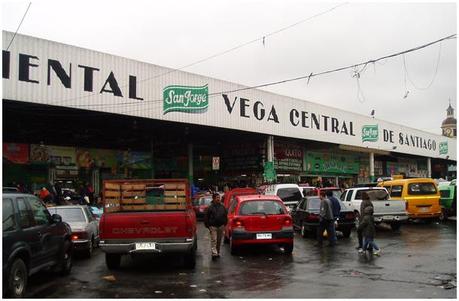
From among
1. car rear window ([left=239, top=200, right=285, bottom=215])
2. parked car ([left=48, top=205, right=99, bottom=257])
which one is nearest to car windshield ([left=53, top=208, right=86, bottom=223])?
parked car ([left=48, top=205, right=99, bottom=257])

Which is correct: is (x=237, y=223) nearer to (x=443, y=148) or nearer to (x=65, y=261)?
(x=65, y=261)

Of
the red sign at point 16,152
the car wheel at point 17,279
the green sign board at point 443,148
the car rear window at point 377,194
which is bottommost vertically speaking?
the car wheel at point 17,279

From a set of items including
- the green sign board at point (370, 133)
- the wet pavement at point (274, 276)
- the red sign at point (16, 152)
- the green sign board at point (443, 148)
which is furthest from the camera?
the green sign board at point (443, 148)

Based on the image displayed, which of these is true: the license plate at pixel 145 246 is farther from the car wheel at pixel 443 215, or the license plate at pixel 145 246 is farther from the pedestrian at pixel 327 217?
the car wheel at pixel 443 215

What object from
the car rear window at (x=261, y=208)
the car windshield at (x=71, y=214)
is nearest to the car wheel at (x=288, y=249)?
the car rear window at (x=261, y=208)

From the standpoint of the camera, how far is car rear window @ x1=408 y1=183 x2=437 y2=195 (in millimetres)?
22234

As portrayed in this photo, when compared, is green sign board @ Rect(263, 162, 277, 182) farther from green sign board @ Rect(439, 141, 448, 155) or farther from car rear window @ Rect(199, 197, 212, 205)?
green sign board @ Rect(439, 141, 448, 155)

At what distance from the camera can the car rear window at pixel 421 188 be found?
72.9 feet

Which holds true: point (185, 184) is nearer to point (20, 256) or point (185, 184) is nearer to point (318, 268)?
point (318, 268)

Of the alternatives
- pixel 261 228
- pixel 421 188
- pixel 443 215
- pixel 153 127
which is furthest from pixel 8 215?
pixel 153 127

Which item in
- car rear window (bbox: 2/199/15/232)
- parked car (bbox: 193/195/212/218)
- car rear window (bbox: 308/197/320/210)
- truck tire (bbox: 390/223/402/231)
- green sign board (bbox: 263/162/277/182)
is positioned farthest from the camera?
green sign board (bbox: 263/162/277/182)

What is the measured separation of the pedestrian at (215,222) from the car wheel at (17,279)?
5.71 meters

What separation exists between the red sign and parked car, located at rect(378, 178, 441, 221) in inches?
776

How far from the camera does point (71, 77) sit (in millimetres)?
23578
